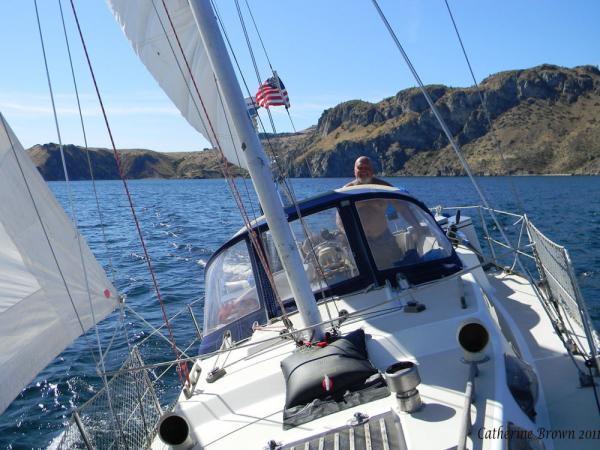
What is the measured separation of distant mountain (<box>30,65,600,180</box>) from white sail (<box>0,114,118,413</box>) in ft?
398

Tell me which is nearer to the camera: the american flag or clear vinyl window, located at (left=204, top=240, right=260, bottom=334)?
clear vinyl window, located at (left=204, top=240, right=260, bottom=334)

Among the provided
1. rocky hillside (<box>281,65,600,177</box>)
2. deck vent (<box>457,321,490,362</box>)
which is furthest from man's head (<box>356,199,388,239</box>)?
rocky hillside (<box>281,65,600,177</box>)

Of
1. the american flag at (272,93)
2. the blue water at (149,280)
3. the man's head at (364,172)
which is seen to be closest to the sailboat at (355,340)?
the blue water at (149,280)

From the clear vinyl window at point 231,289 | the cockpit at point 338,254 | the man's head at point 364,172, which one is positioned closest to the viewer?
the cockpit at point 338,254

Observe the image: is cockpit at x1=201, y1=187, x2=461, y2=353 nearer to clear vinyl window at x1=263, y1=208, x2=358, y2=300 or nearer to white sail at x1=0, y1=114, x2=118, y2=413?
clear vinyl window at x1=263, y1=208, x2=358, y2=300

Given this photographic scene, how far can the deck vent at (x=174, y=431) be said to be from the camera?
4409 mm

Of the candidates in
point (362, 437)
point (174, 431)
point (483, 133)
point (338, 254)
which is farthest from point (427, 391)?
point (483, 133)

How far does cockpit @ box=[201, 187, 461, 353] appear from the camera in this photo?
708cm

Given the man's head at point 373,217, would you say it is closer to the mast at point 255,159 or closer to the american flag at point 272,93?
the mast at point 255,159

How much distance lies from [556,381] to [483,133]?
538 ft

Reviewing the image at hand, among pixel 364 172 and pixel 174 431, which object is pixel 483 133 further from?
pixel 174 431

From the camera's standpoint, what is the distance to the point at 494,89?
535 feet

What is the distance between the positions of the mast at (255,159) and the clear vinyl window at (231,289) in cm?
214

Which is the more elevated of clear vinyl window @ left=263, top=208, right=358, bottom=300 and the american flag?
the american flag
